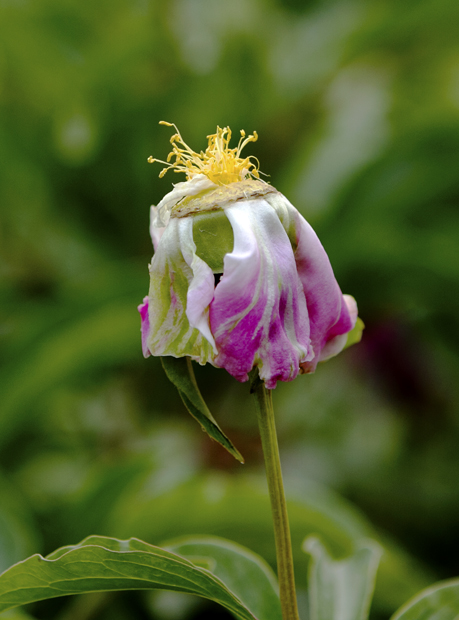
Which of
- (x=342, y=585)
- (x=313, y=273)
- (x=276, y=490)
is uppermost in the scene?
(x=313, y=273)

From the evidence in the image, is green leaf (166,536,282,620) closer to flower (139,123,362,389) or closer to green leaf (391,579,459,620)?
green leaf (391,579,459,620)

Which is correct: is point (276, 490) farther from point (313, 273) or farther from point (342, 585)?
point (342, 585)

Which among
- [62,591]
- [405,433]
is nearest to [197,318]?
[62,591]

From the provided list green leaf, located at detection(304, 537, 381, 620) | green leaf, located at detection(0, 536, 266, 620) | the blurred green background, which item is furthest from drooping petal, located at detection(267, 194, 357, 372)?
the blurred green background

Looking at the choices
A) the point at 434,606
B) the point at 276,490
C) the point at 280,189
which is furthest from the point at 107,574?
the point at 280,189

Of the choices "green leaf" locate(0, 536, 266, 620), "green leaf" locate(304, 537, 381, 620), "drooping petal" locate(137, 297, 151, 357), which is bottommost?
"green leaf" locate(304, 537, 381, 620)

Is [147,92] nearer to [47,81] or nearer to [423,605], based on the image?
[47,81]
